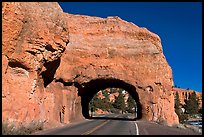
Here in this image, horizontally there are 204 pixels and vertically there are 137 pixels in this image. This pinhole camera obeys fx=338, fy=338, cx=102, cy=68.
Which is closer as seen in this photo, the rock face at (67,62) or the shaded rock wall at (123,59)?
the rock face at (67,62)

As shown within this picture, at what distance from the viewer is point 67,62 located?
42.3m

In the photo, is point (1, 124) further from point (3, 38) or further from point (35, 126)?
point (3, 38)

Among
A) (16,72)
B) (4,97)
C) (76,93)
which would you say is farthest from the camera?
(76,93)

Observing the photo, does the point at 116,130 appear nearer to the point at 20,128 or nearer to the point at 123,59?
the point at 20,128

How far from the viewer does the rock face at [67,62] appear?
25.4 meters

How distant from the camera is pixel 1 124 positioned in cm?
2066

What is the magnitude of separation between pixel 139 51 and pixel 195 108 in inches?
2850

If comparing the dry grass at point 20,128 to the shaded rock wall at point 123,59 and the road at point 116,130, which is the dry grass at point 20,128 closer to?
the road at point 116,130

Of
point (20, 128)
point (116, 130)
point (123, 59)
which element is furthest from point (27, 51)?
point (123, 59)

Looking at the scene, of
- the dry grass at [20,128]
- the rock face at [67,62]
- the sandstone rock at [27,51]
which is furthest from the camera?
the rock face at [67,62]

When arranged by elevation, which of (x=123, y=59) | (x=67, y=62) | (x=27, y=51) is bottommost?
(x=27, y=51)

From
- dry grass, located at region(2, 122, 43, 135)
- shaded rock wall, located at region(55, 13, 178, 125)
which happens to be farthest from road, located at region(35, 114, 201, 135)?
shaded rock wall, located at region(55, 13, 178, 125)

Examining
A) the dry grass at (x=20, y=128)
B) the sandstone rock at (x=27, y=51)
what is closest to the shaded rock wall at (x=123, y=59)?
the sandstone rock at (x=27, y=51)

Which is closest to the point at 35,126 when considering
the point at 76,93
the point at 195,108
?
the point at 76,93
